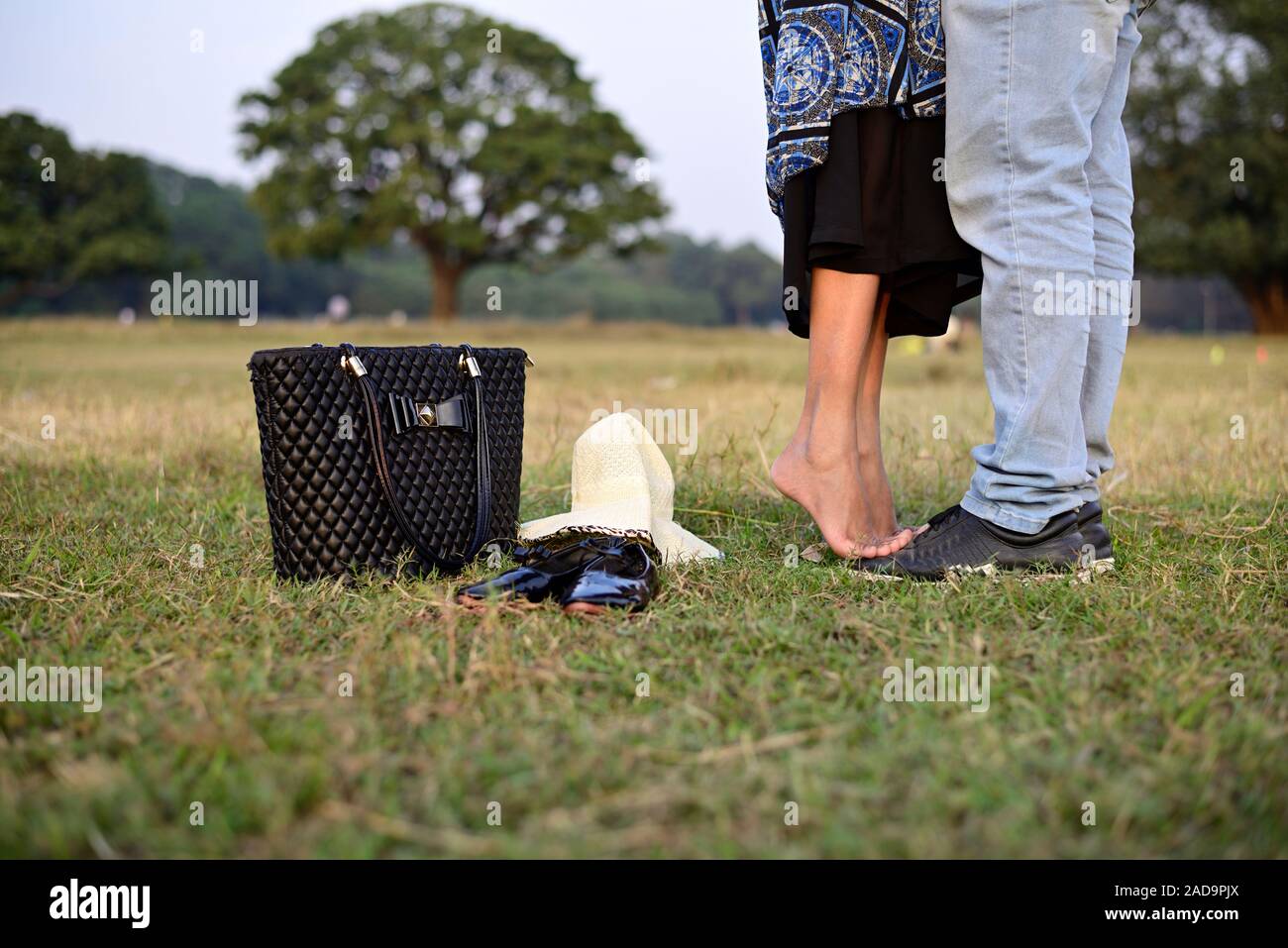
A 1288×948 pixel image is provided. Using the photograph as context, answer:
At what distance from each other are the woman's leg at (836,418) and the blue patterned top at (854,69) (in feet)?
0.95

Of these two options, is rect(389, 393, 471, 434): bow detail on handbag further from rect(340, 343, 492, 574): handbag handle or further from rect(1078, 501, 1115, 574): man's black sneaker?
rect(1078, 501, 1115, 574): man's black sneaker

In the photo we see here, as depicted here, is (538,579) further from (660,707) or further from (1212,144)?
(1212,144)

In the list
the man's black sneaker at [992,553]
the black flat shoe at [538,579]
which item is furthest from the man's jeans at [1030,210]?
the black flat shoe at [538,579]

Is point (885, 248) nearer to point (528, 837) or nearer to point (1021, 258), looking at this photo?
point (1021, 258)

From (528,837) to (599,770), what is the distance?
0.14 m

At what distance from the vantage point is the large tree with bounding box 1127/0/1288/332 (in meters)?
20.9

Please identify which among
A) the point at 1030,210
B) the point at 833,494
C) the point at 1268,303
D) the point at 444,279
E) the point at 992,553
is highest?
the point at 444,279

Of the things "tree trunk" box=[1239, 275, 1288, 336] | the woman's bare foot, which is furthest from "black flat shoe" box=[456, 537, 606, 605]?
"tree trunk" box=[1239, 275, 1288, 336]

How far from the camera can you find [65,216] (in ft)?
106

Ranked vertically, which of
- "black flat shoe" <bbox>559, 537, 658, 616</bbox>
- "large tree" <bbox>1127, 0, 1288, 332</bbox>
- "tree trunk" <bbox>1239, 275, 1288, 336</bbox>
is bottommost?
"black flat shoe" <bbox>559, 537, 658, 616</bbox>

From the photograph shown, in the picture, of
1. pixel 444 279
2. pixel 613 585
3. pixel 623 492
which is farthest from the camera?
pixel 444 279

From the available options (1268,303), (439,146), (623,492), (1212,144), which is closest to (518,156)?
(439,146)

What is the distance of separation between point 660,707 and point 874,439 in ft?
3.71

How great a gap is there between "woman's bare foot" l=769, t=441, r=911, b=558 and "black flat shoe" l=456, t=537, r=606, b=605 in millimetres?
467
